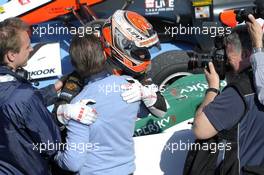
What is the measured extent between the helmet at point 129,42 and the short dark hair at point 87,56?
0.55 meters

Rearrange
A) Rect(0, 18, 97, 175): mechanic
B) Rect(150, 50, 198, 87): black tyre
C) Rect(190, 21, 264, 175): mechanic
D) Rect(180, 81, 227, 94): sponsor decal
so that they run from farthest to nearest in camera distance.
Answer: Rect(150, 50, 198, 87): black tyre
Rect(180, 81, 227, 94): sponsor decal
Rect(0, 18, 97, 175): mechanic
Rect(190, 21, 264, 175): mechanic

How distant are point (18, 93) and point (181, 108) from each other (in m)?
1.47

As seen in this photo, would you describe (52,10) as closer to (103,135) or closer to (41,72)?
(41,72)

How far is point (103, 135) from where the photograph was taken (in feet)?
7.29

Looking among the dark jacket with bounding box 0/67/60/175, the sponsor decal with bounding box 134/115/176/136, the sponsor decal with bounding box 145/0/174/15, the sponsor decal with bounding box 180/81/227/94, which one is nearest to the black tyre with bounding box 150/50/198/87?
the sponsor decal with bounding box 145/0/174/15

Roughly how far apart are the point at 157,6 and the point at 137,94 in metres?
3.03

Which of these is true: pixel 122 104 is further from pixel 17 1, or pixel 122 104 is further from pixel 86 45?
pixel 17 1

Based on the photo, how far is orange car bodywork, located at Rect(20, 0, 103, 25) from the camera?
530 cm

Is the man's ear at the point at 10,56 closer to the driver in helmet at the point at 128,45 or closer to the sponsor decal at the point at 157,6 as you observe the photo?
the driver in helmet at the point at 128,45

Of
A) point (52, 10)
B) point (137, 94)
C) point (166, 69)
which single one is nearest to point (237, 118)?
point (137, 94)

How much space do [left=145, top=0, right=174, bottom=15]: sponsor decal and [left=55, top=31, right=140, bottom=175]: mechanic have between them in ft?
9.77

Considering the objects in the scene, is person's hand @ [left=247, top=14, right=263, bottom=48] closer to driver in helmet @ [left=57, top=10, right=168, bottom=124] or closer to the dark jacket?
driver in helmet @ [left=57, top=10, right=168, bottom=124]

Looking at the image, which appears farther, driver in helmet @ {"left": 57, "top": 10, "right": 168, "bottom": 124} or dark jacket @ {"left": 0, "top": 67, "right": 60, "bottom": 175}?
driver in helmet @ {"left": 57, "top": 10, "right": 168, "bottom": 124}

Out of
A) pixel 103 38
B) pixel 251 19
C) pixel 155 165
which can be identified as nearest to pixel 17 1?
pixel 103 38
